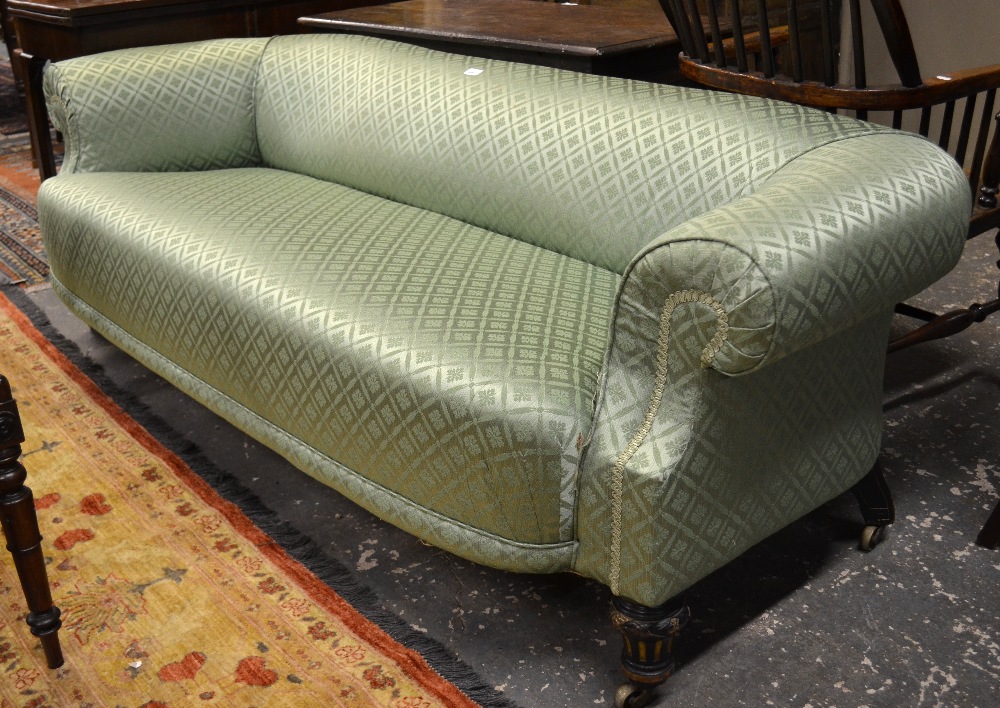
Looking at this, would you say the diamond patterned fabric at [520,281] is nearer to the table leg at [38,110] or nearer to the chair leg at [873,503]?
the chair leg at [873,503]

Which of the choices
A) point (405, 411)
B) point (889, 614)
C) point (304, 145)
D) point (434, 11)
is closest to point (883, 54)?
point (434, 11)

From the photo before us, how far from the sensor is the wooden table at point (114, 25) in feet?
10.6

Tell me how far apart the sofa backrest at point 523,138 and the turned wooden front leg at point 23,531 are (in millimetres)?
990

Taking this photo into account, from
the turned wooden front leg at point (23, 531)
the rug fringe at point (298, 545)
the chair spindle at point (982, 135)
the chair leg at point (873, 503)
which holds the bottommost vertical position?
the rug fringe at point (298, 545)

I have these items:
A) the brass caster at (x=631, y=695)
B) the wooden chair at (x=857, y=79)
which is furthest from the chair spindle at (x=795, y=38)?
the brass caster at (x=631, y=695)

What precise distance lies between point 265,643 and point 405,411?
46 cm

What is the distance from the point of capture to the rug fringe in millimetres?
1555

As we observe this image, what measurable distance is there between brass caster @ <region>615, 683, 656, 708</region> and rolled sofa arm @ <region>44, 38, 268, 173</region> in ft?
5.58

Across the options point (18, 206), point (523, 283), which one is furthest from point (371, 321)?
point (18, 206)

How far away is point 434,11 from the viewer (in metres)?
2.86

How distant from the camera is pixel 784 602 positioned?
67.4 inches

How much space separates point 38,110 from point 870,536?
320cm

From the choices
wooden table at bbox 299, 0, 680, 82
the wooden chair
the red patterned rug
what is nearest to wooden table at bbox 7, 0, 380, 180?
the red patterned rug

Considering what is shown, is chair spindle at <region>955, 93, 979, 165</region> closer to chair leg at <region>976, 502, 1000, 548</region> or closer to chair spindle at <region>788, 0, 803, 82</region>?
chair spindle at <region>788, 0, 803, 82</region>
